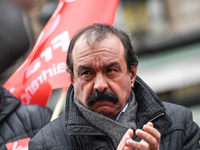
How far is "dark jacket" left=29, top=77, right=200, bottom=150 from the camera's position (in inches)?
75.8

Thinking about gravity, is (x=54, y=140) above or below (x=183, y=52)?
above

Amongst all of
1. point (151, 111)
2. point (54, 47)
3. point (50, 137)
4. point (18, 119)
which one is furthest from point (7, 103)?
point (151, 111)

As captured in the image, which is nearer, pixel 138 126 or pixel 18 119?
pixel 138 126

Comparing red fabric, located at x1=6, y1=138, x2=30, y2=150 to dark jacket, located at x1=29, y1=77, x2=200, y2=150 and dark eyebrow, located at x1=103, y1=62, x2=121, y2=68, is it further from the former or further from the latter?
dark eyebrow, located at x1=103, y1=62, x2=121, y2=68

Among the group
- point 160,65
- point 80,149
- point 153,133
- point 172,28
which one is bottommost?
point 160,65

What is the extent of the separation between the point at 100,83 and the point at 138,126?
1.03ft

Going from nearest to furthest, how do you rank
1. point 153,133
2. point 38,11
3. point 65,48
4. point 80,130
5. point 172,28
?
point 153,133, point 80,130, point 65,48, point 172,28, point 38,11

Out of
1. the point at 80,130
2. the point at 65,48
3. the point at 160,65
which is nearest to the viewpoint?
the point at 80,130

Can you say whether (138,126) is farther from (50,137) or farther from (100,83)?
(50,137)

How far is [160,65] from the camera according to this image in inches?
313

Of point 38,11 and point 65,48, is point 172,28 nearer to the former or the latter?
point 38,11

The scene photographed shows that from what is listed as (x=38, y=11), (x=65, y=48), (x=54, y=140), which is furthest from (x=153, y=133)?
(x=38, y=11)

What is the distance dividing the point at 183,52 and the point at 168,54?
0.34 m

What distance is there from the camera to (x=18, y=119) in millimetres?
2697
